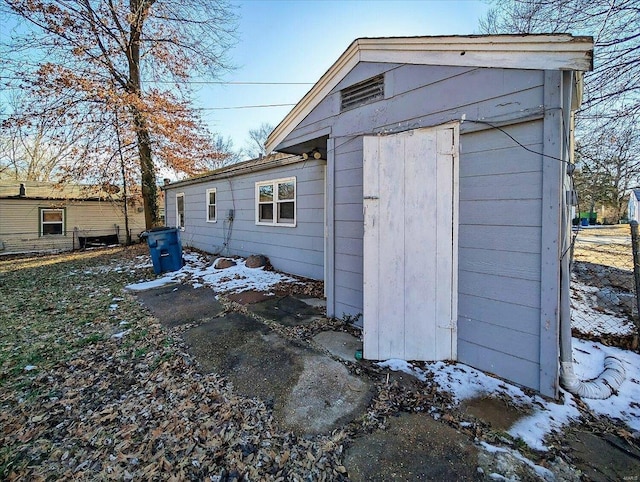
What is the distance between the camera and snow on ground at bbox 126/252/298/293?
19.5 ft

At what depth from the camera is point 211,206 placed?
1038cm

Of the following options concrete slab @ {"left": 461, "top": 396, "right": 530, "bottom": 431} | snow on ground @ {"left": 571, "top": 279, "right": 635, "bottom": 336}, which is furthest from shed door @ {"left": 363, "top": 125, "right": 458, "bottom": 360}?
snow on ground @ {"left": 571, "top": 279, "right": 635, "bottom": 336}

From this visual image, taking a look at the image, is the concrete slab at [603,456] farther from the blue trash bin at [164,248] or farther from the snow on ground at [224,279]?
the blue trash bin at [164,248]

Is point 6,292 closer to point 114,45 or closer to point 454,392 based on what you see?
point 454,392

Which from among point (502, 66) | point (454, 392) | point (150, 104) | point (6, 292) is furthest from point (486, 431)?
point (150, 104)

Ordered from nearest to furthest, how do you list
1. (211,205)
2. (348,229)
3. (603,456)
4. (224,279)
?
1. (603,456)
2. (348,229)
3. (224,279)
4. (211,205)

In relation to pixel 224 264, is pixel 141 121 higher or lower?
higher

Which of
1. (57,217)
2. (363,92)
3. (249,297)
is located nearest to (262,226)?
(249,297)

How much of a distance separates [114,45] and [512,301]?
48.6 feet

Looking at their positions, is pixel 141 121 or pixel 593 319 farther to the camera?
pixel 141 121

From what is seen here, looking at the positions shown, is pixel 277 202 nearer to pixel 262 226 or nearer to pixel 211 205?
pixel 262 226

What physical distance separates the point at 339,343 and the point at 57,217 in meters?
17.8

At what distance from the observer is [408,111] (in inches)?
119

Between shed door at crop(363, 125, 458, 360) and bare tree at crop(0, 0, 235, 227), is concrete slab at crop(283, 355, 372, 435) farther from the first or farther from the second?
bare tree at crop(0, 0, 235, 227)
